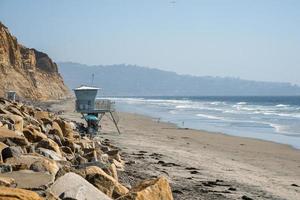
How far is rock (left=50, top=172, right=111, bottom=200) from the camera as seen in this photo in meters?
5.79

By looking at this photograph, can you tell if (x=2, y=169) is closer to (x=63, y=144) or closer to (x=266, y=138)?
(x=63, y=144)

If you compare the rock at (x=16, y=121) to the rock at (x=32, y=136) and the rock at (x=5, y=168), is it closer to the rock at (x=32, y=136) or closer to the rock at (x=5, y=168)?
the rock at (x=32, y=136)

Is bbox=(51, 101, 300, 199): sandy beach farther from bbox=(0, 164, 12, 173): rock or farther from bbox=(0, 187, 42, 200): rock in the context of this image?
bbox=(0, 187, 42, 200): rock

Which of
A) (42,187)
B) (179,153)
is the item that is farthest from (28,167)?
(179,153)

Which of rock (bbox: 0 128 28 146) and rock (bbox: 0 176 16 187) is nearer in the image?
rock (bbox: 0 176 16 187)

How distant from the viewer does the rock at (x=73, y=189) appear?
5.79 metres

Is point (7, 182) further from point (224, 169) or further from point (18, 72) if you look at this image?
point (18, 72)

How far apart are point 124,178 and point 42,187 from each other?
16.5 feet

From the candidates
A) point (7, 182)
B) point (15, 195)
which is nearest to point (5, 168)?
point (7, 182)

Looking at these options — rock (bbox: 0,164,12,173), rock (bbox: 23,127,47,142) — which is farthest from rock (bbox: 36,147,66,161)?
rock (bbox: 0,164,12,173)

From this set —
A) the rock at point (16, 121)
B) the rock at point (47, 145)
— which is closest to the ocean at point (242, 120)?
the rock at point (16, 121)

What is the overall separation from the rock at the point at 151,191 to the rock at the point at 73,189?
0.37 metres

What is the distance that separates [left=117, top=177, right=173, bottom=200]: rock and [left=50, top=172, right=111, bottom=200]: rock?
37cm

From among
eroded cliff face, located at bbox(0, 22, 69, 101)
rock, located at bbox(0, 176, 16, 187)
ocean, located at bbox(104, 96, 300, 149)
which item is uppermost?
eroded cliff face, located at bbox(0, 22, 69, 101)
